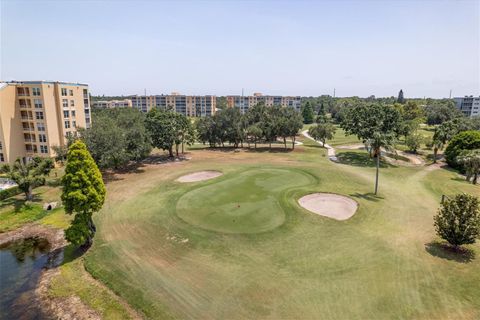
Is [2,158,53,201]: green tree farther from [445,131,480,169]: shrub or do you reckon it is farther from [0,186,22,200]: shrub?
[445,131,480,169]: shrub

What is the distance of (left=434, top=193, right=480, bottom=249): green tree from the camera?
23.7 meters

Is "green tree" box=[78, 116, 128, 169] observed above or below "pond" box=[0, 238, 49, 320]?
above

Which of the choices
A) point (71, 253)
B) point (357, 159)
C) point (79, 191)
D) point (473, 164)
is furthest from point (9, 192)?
point (473, 164)

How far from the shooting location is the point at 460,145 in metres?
56.1

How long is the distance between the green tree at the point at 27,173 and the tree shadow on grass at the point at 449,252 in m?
45.7

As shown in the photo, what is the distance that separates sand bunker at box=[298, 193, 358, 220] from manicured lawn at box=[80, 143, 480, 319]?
1.15 meters

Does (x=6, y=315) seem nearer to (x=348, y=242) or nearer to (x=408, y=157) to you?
(x=348, y=242)

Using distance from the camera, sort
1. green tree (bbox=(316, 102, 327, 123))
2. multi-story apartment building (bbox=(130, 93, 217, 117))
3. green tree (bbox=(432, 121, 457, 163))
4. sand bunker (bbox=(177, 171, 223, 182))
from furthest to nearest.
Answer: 1. multi-story apartment building (bbox=(130, 93, 217, 117))
2. green tree (bbox=(316, 102, 327, 123))
3. green tree (bbox=(432, 121, 457, 163))
4. sand bunker (bbox=(177, 171, 223, 182))

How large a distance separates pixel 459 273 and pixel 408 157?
169 ft

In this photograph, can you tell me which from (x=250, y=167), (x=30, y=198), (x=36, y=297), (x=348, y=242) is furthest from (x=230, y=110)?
(x=36, y=297)

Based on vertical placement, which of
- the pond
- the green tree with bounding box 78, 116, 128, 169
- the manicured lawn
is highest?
the green tree with bounding box 78, 116, 128, 169

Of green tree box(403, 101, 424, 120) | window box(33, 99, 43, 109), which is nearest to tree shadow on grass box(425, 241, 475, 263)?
window box(33, 99, 43, 109)

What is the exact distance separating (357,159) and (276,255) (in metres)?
46.5

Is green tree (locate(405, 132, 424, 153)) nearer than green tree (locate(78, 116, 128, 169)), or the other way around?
green tree (locate(78, 116, 128, 169))
